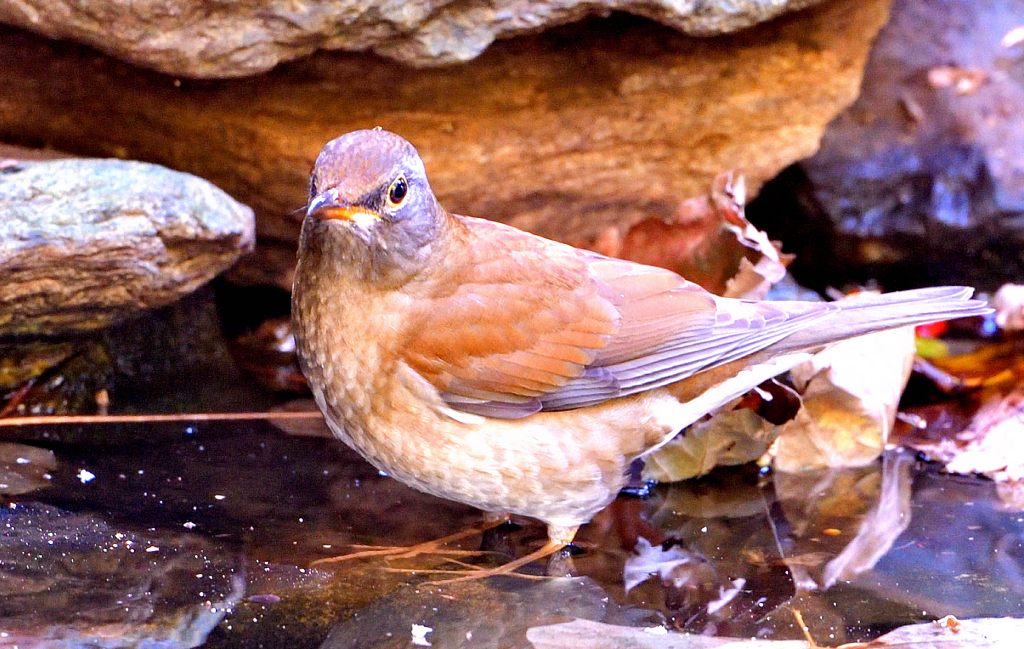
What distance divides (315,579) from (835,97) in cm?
364

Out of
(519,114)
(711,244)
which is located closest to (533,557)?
(711,244)

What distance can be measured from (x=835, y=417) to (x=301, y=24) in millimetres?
2623

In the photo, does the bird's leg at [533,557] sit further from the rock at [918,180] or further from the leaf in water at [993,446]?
the rock at [918,180]

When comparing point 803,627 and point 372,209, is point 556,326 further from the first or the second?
point 803,627

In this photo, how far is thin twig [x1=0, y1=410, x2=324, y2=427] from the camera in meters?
4.13

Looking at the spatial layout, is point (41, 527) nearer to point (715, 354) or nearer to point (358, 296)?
point (358, 296)

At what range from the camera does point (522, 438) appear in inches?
144

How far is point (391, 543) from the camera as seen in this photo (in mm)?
3611

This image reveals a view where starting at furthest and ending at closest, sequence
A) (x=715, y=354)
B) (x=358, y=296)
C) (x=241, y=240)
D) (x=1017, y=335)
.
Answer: (x=1017, y=335), (x=241, y=240), (x=715, y=354), (x=358, y=296)

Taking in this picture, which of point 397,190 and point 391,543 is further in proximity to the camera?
point 391,543

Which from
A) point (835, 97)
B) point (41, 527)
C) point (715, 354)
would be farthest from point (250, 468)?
point (835, 97)

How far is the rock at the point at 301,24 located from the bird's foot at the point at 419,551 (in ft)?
6.02

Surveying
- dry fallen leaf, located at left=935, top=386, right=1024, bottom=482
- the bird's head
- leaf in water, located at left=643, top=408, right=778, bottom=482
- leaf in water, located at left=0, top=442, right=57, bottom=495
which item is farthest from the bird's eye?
dry fallen leaf, located at left=935, top=386, right=1024, bottom=482

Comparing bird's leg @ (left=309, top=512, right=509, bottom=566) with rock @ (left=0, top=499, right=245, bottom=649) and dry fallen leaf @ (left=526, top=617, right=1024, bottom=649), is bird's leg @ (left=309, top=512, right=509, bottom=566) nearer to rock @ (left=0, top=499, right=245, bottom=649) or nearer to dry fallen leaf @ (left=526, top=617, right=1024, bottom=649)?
rock @ (left=0, top=499, right=245, bottom=649)
